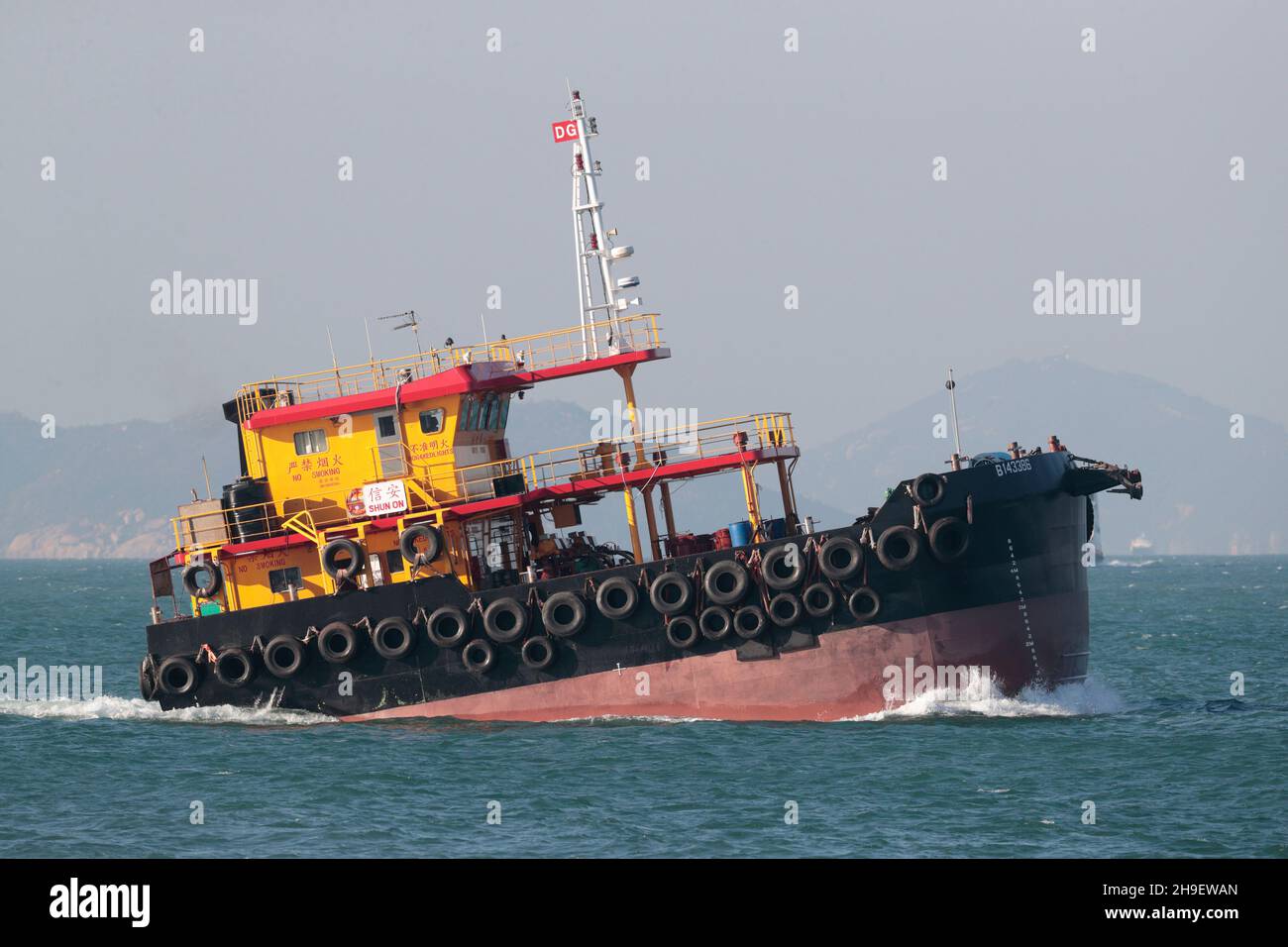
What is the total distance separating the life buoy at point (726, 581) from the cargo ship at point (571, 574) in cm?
4

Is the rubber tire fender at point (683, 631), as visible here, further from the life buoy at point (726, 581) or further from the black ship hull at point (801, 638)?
the life buoy at point (726, 581)

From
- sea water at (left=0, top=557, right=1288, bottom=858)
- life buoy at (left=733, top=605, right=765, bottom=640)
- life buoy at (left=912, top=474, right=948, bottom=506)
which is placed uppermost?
life buoy at (left=912, top=474, right=948, bottom=506)

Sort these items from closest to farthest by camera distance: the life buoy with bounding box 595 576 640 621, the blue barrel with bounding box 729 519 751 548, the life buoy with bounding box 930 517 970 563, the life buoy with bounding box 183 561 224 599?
the life buoy with bounding box 930 517 970 563
the life buoy with bounding box 595 576 640 621
the blue barrel with bounding box 729 519 751 548
the life buoy with bounding box 183 561 224 599

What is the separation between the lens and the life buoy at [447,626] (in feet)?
84.5

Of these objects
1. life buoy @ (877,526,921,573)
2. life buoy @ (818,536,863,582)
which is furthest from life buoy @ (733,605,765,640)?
life buoy @ (877,526,921,573)

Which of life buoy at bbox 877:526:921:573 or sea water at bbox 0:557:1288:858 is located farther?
life buoy at bbox 877:526:921:573

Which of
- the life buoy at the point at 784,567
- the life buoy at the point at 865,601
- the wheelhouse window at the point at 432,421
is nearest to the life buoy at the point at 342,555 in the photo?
the wheelhouse window at the point at 432,421

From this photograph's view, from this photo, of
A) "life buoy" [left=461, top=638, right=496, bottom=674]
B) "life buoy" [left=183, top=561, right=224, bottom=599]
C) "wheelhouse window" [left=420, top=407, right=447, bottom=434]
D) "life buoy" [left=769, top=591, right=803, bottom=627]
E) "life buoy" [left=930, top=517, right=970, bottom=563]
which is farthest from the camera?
"life buoy" [left=183, top=561, right=224, bottom=599]

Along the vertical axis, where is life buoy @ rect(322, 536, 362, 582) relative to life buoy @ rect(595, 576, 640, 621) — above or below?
above

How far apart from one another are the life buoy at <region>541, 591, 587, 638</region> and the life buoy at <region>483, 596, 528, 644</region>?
0.37 m

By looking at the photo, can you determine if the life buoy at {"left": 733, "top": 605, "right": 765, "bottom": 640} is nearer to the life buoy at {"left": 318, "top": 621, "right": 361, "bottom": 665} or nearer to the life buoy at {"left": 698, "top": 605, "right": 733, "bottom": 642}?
the life buoy at {"left": 698, "top": 605, "right": 733, "bottom": 642}

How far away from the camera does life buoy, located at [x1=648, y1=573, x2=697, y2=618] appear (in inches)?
981
